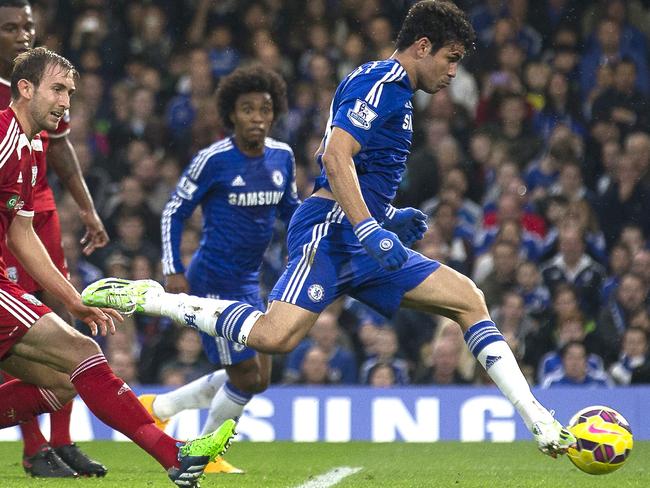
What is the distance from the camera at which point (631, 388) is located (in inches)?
401

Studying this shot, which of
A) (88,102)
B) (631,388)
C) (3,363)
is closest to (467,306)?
(3,363)

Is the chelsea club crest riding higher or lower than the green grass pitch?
higher

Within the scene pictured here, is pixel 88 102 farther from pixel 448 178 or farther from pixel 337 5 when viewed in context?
pixel 448 178

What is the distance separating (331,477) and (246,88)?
260 centimetres

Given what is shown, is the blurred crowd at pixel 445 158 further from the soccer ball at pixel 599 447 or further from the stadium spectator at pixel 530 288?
the soccer ball at pixel 599 447

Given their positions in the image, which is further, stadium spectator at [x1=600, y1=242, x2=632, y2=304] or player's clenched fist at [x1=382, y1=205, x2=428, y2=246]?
stadium spectator at [x1=600, y1=242, x2=632, y2=304]

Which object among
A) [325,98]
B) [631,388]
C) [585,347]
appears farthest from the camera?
[325,98]

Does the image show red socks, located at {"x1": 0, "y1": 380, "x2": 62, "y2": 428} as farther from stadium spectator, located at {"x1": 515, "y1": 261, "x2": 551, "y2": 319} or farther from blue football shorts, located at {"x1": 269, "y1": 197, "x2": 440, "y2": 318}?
stadium spectator, located at {"x1": 515, "y1": 261, "x2": 551, "y2": 319}

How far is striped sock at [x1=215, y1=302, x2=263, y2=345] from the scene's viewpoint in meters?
6.27

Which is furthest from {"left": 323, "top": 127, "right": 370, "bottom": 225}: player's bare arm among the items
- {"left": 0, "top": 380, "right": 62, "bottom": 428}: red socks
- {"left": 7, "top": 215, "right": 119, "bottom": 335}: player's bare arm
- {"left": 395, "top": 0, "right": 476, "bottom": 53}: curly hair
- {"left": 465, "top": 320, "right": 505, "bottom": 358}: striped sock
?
{"left": 0, "top": 380, "right": 62, "bottom": 428}: red socks

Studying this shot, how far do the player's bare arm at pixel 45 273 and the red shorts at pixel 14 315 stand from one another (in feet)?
0.75

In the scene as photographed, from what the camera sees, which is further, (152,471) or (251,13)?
(251,13)

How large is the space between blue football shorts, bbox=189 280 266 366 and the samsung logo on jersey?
56 cm

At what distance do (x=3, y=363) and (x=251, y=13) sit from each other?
9.10 meters
